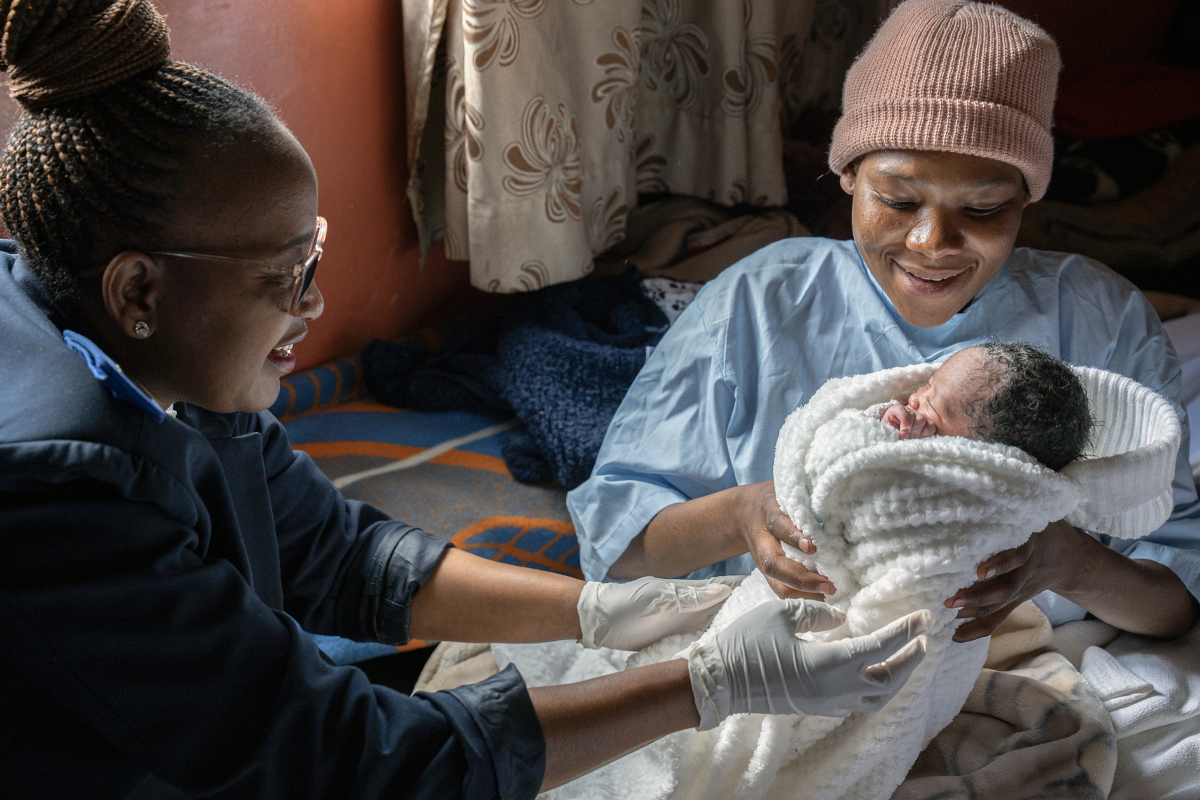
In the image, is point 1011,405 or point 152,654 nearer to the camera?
point 152,654

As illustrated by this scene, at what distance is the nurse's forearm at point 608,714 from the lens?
4.02 ft

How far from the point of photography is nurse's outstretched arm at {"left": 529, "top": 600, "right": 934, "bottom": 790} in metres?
1.24

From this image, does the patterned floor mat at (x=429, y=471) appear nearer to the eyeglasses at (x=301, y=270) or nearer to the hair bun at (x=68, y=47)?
the eyeglasses at (x=301, y=270)

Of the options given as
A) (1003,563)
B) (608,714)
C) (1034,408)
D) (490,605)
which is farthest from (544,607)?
(1034,408)

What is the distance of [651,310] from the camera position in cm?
271

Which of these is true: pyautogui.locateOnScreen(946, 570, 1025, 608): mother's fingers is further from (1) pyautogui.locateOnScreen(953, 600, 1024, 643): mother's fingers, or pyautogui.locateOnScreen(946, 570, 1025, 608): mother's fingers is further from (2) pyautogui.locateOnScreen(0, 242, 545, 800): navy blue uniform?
(2) pyautogui.locateOnScreen(0, 242, 545, 800): navy blue uniform

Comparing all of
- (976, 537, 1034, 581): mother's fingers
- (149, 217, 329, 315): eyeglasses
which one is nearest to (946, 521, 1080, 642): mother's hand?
(976, 537, 1034, 581): mother's fingers

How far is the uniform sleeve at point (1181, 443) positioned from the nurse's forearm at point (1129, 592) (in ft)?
0.14

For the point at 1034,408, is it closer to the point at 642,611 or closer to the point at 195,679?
the point at 642,611

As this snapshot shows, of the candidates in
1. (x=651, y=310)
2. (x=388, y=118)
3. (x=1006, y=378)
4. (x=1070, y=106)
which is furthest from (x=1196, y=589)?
(x=388, y=118)

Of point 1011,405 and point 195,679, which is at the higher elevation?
point 1011,405

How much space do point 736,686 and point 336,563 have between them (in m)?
0.70

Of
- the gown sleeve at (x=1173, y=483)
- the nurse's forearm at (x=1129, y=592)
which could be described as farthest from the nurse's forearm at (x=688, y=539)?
the gown sleeve at (x=1173, y=483)

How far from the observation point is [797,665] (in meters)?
1.28
